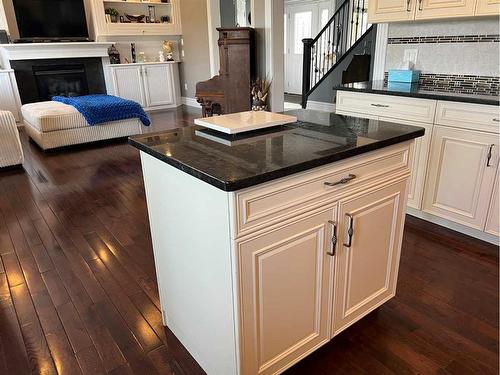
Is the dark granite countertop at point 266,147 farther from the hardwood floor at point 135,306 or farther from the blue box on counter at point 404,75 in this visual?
the blue box on counter at point 404,75

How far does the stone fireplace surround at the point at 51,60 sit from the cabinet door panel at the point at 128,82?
16 cm

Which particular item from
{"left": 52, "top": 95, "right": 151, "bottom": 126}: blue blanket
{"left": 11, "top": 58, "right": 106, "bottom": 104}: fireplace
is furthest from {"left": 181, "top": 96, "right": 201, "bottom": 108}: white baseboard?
{"left": 52, "top": 95, "right": 151, "bottom": 126}: blue blanket

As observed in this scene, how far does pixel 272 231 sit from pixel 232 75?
4.20 metres

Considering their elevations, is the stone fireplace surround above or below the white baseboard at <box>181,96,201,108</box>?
above

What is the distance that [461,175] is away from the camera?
2.43 meters

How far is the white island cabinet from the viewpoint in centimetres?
118

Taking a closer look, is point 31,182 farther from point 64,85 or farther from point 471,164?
point 471,164

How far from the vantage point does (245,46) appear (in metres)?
4.90

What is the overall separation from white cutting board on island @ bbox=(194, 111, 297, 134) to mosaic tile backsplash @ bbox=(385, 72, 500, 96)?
1596 millimetres

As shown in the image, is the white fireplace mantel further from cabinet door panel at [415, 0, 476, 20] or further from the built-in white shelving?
cabinet door panel at [415, 0, 476, 20]

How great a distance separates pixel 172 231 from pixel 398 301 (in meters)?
1.22

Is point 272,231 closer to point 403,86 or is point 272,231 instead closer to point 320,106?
point 403,86

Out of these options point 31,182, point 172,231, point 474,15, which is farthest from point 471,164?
point 31,182

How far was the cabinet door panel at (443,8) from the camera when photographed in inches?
94.4
